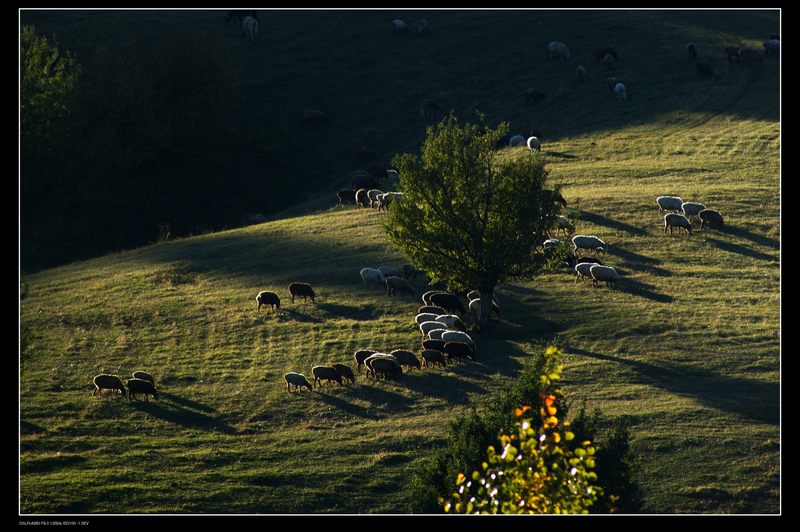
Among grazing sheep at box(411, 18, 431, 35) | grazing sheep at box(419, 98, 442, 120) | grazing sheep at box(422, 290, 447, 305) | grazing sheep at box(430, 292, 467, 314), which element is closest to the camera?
grazing sheep at box(430, 292, 467, 314)

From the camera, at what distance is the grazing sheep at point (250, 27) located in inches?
3831

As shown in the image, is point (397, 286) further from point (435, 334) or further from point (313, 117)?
point (313, 117)

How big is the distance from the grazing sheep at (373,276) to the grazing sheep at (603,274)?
8.61 meters

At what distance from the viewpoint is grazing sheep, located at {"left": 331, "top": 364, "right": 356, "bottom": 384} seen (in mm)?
37125

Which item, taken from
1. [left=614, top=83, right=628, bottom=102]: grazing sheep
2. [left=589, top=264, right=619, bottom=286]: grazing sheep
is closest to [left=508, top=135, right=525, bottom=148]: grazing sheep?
[left=614, top=83, right=628, bottom=102]: grazing sheep

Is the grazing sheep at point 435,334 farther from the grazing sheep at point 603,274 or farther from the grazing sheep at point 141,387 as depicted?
the grazing sheep at point 141,387

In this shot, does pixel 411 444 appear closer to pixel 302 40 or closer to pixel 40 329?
pixel 40 329

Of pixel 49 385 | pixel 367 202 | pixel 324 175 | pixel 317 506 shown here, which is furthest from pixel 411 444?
pixel 324 175

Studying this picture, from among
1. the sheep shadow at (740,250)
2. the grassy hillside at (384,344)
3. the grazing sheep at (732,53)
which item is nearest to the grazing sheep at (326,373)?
the grassy hillside at (384,344)

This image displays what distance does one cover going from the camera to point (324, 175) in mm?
75500

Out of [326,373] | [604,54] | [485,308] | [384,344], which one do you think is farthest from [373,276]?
[604,54]

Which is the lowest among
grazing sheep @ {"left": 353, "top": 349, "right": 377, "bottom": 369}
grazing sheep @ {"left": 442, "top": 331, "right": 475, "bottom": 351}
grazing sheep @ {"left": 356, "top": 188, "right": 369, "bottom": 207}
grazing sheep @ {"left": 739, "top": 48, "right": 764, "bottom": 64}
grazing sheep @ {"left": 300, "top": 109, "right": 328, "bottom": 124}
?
grazing sheep @ {"left": 353, "top": 349, "right": 377, "bottom": 369}

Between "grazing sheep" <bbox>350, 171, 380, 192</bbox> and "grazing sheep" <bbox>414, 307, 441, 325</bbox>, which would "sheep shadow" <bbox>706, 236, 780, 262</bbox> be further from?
"grazing sheep" <bbox>350, 171, 380, 192</bbox>

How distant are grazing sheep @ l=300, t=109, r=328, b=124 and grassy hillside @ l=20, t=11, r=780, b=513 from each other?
24.9 ft
